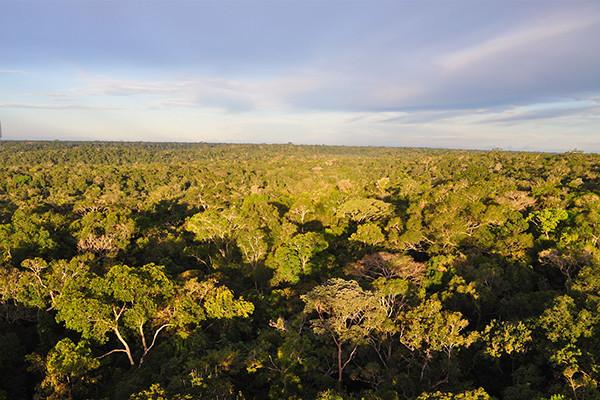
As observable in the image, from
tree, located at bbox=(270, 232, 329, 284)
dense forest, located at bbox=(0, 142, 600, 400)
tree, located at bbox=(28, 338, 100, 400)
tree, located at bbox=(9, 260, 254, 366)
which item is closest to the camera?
tree, located at bbox=(28, 338, 100, 400)

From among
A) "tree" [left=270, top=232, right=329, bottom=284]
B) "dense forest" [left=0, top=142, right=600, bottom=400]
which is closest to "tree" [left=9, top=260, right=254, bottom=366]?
"dense forest" [left=0, top=142, right=600, bottom=400]

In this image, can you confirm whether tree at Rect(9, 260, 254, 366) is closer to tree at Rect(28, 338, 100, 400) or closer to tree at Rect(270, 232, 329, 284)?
tree at Rect(28, 338, 100, 400)

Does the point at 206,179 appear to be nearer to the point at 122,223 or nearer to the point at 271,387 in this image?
the point at 122,223

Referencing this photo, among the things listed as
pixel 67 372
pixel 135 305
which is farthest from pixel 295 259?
pixel 67 372

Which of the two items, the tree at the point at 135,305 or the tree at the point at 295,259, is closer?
Answer: the tree at the point at 135,305

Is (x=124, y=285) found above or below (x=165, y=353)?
above

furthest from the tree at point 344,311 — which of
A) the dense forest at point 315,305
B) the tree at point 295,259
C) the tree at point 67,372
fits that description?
the tree at point 295,259

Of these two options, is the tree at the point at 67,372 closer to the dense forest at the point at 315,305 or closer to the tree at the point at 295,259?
the dense forest at the point at 315,305

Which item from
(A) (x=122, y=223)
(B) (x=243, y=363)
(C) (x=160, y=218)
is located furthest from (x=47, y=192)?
(B) (x=243, y=363)
